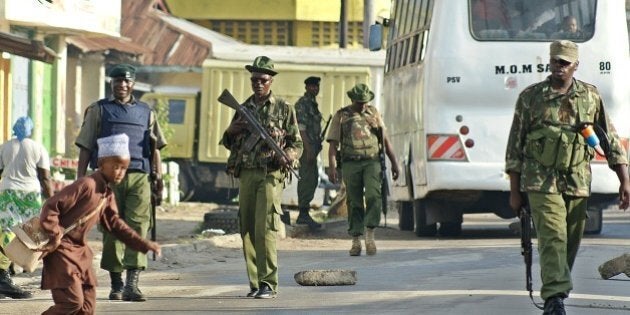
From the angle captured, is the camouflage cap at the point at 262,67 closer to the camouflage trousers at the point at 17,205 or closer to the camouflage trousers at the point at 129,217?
the camouflage trousers at the point at 129,217

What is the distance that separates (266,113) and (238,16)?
131ft

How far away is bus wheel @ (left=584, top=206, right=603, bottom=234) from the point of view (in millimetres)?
22938

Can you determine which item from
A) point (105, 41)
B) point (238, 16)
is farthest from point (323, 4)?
point (105, 41)

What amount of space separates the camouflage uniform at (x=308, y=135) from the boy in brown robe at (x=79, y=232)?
12759 mm

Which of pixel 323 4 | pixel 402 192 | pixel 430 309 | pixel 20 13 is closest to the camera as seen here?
pixel 430 309

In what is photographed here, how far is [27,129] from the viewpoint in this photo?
15.9 m

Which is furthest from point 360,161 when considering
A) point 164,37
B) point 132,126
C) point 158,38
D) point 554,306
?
point 164,37

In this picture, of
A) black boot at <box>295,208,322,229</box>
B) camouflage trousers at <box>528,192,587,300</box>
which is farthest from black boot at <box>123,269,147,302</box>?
black boot at <box>295,208,322,229</box>

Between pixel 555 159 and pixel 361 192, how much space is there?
7934 mm

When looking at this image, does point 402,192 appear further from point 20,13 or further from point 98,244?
point 20,13

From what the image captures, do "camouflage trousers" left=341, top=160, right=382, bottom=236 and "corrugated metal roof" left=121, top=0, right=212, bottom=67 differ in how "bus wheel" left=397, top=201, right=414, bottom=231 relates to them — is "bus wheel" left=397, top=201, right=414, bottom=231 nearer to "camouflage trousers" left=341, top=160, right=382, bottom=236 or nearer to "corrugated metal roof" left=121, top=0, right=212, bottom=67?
"camouflage trousers" left=341, top=160, right=382, bottom=236

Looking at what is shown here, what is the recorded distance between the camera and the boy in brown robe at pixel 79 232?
9.62 metres

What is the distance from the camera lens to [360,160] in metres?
19.0

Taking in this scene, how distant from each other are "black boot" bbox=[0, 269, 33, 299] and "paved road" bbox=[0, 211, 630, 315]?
10 centimetres
